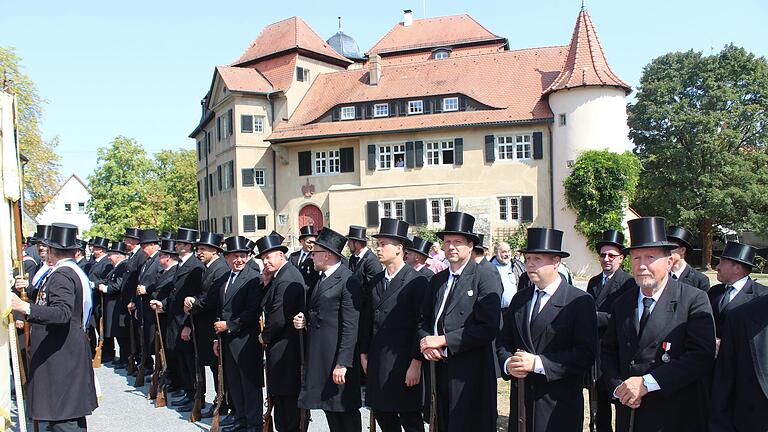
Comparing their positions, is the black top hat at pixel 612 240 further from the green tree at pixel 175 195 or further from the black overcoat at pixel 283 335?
the green tree at pixel 175 195

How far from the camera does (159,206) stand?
64438mm

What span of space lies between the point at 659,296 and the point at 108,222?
207 ft

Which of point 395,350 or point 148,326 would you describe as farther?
point 148,326

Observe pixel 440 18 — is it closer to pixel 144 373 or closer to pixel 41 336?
pixel 144 373

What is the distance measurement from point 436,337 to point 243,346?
3240 mm

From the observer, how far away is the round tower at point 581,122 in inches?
1273

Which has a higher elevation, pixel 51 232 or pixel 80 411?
pixel 51 232

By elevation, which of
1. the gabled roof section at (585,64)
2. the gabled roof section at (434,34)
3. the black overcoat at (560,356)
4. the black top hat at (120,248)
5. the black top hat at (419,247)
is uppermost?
the gabled roof section at (434,34)

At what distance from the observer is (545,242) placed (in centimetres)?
501

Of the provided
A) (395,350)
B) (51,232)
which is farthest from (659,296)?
(51,232)

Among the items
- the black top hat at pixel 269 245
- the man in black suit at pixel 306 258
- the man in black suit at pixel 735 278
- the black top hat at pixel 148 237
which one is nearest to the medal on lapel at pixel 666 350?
the man in black suit at pixel 735 278

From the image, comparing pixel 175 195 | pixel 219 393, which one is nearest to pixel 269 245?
pixel 219 393

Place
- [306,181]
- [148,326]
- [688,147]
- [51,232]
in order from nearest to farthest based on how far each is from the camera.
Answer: [51,232] < [148,326] < [306,181] < [688,147]

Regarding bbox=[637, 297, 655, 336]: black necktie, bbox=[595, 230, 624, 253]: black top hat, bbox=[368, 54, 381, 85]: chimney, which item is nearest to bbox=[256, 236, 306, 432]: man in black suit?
bbox=[595, 230, 624, 253]: black top hat
